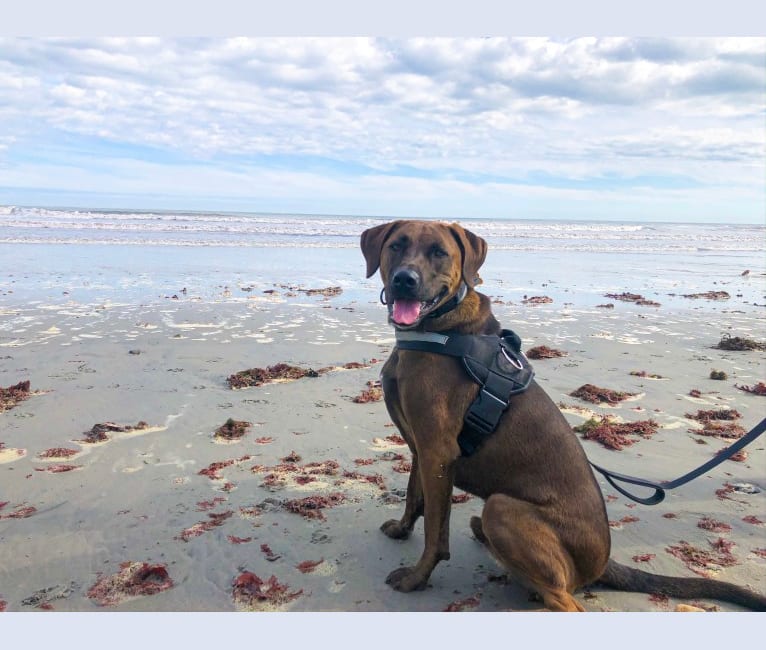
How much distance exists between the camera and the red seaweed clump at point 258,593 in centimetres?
301

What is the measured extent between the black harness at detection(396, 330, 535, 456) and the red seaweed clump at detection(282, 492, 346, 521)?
1265 mm

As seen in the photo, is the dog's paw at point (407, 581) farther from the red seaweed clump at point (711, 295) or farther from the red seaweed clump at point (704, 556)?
the red seaweed clump at point (711, 295)

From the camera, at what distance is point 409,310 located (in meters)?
3.36

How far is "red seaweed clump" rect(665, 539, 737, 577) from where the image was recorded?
3.40 meters

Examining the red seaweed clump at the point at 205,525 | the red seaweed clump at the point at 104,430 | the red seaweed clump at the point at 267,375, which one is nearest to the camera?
the red seaweed clump at the point at 205,525

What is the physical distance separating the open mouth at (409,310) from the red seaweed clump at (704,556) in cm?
216

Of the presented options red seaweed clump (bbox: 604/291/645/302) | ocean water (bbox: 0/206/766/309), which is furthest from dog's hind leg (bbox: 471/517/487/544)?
red seaweed clump (bbox: 604/291/645/302)

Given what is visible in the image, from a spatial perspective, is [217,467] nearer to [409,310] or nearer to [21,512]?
[21,512]

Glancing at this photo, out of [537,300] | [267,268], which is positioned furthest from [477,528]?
[267,268]

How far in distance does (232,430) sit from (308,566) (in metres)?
2.12

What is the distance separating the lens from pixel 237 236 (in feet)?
94.6

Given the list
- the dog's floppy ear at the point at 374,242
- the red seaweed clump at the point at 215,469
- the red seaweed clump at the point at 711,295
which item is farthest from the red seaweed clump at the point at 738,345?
the red seaweed clump at the point at 215,469

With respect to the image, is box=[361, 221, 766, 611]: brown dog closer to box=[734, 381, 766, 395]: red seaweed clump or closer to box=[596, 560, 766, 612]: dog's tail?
box=[596, 560, 766, 612]: dog's tail

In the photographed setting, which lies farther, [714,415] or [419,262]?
[714,415]
